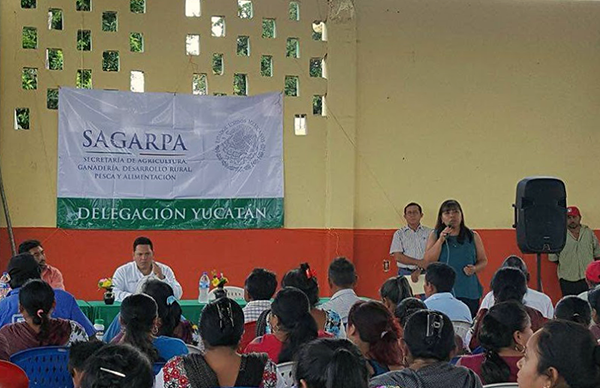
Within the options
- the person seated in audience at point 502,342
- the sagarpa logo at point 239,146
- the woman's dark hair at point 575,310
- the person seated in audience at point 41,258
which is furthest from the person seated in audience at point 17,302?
the sagarpa logo at point 239,146

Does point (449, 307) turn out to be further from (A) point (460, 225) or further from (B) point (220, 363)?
(B) point (220, 363)

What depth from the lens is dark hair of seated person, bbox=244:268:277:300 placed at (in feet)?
17.4

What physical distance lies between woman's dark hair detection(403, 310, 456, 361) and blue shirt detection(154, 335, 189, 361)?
1.28 metres

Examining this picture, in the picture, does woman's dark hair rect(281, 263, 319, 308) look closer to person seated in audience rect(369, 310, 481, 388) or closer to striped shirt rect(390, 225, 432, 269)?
person seated in audience rect(369, 310, 481, 388)

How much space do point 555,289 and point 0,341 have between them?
23.1 ft

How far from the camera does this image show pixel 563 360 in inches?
92.3

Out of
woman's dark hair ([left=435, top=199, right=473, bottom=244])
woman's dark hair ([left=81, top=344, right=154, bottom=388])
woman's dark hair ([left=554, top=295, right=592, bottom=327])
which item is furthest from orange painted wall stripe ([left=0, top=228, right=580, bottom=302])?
woman's dark hair ([left=81, top=344, right=154, bottom=388])

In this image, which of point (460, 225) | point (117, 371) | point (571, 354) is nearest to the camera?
point (117, 371)

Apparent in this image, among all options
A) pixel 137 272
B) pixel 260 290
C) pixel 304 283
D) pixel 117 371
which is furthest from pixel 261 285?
pixel 117 371

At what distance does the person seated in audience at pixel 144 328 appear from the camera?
3.87 metres

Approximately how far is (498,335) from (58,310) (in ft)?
8.56

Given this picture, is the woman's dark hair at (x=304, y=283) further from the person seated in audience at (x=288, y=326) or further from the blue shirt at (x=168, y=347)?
the blue shirt at (x=168, y=347)

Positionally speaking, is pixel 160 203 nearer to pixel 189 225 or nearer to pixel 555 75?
pixel 189 225

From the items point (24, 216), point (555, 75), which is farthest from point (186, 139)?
point (555, 75)
